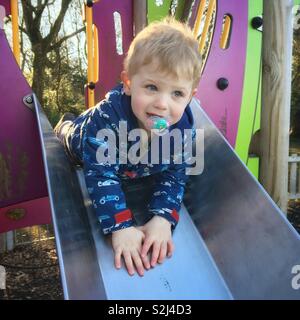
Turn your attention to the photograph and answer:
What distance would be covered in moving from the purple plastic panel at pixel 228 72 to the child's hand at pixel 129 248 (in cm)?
118

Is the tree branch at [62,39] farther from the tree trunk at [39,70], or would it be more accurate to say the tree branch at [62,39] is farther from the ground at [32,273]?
the ground at [32,273]

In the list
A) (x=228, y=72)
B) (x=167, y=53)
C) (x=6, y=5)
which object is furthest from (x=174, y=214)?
(x=6, y=5)

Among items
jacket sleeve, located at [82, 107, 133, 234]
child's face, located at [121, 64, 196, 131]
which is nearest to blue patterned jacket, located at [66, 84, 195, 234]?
jacket sleeve, located at [82, 107, 133, 234]

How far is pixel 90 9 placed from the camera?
2.10 meters

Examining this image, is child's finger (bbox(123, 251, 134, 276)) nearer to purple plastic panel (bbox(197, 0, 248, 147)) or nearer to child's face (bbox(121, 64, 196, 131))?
child's face (bbox(121, 64, 196, 131))

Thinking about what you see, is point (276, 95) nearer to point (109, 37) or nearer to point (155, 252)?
point (155, 252)

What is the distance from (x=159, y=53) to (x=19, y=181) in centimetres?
95

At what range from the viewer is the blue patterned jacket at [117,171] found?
1062mm

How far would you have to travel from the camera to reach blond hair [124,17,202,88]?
3.38ft

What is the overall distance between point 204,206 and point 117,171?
0.32 m

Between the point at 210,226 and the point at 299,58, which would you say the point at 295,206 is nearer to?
the point at 210,226

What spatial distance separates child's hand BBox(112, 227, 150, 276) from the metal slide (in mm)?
26

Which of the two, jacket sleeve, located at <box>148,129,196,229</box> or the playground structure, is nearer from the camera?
the playground structure

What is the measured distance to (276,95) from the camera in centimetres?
166
